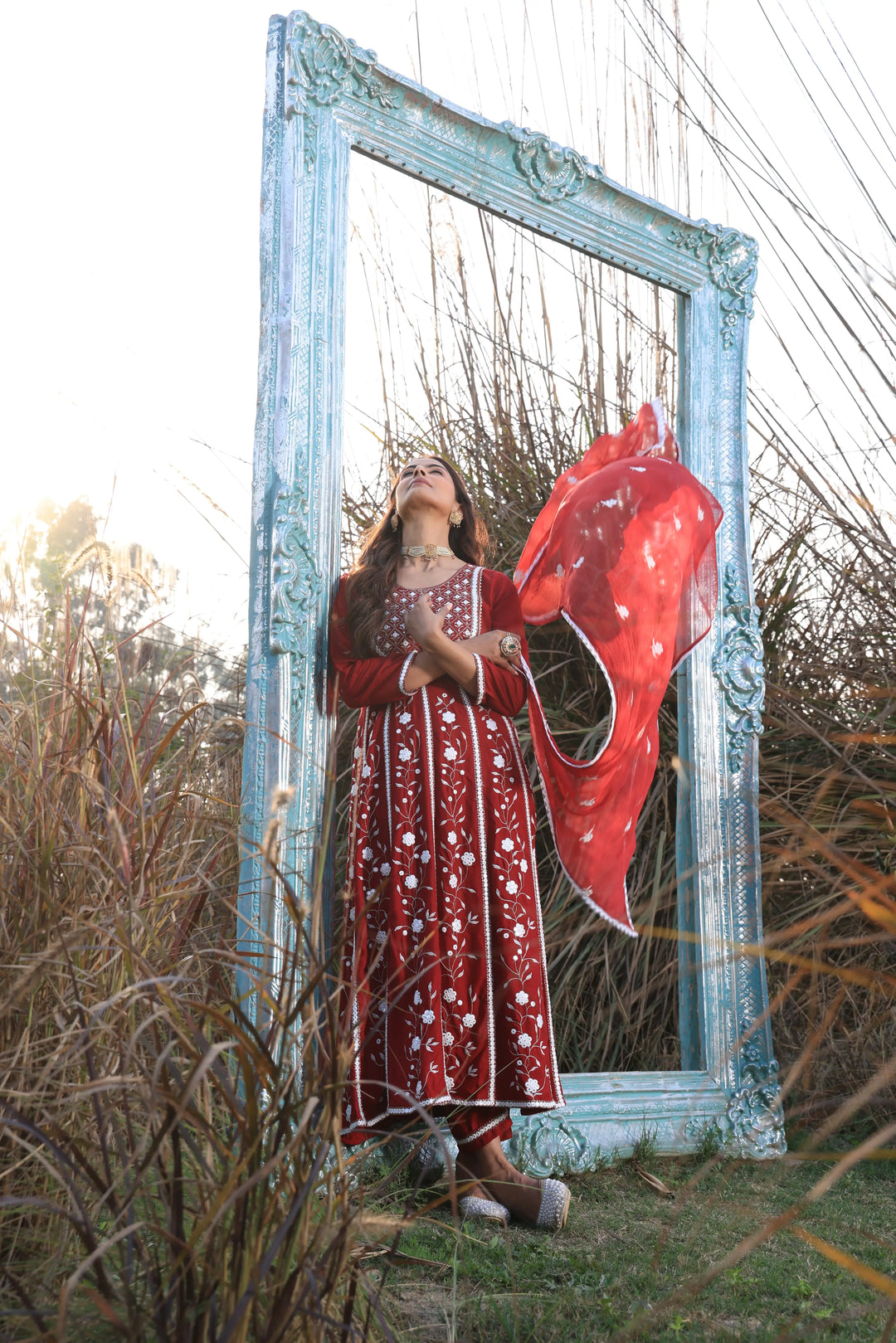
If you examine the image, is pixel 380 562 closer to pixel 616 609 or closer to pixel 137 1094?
pixel 616 609

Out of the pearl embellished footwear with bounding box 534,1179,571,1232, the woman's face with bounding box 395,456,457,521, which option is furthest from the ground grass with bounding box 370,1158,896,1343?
the woman's face with bounding box 395,456,457,521

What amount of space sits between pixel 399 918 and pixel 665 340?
2.06m

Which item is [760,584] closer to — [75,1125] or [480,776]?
[480,776]

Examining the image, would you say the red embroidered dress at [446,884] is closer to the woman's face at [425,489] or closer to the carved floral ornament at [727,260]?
the woman's face at [425,489]

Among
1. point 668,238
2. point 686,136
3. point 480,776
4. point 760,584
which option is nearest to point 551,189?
point 668,238

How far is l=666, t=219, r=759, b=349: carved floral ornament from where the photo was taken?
353cm

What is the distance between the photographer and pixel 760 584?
3650mm

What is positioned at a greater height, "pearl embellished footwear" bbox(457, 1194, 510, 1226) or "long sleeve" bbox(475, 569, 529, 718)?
"long sleeve" bbox(475, 569, 529, 718)

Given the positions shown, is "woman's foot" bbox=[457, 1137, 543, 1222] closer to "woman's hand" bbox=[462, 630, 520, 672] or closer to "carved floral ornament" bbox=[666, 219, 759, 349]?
"woman's hand" bbox=[462, 630, 520, 672]

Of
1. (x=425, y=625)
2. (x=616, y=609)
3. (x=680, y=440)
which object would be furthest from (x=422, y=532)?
(x=680, y=440)

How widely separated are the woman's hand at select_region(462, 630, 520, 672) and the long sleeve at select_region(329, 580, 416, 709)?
0.13 meters

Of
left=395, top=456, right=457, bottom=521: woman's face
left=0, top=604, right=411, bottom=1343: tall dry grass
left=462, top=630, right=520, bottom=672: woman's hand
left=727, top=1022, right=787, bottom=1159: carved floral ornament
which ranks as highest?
left=395, top=456, right=457, bottom=521: woman's face

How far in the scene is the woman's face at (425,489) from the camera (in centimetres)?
274

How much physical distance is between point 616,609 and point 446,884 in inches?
36.4
